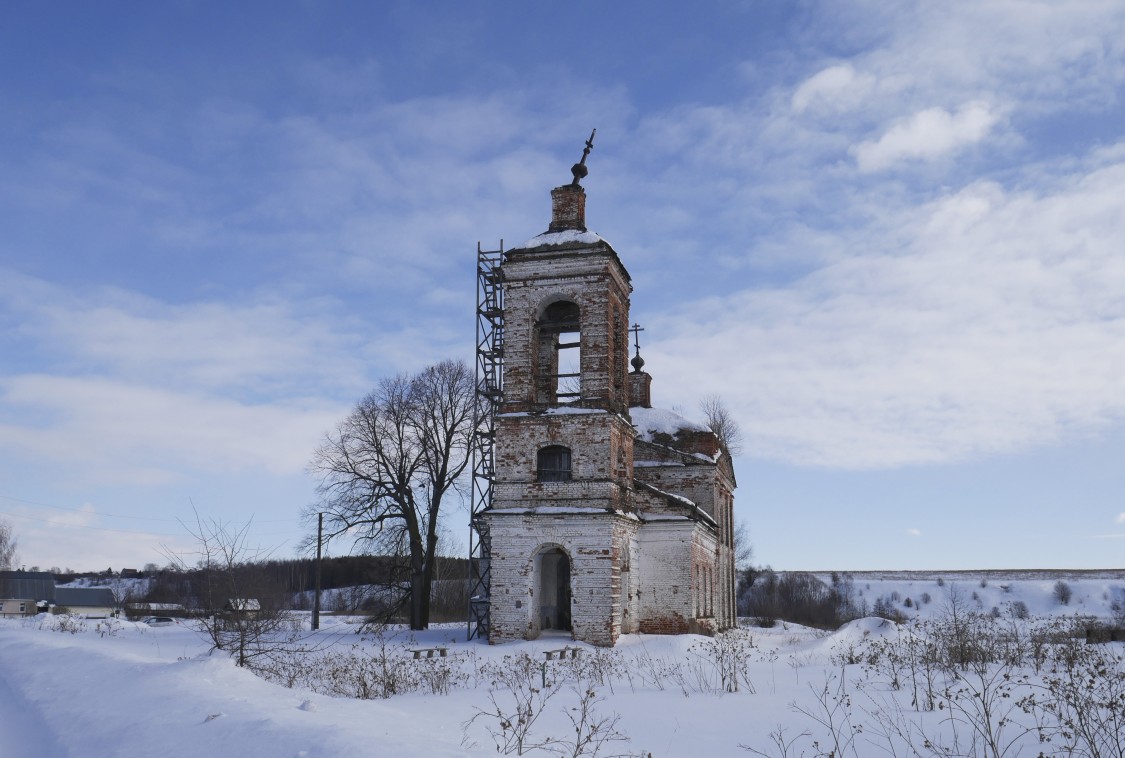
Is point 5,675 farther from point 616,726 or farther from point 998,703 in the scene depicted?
point 998,703

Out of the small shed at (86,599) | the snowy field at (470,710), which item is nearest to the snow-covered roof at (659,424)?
the snowy field at (470,710)

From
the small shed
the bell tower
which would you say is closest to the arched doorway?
the bell tower

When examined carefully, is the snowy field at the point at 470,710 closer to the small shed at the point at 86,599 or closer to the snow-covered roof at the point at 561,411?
the snow-covered roof at the point at 561,411

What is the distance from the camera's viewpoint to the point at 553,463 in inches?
777

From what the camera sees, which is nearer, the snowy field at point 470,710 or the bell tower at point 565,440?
the snowy field at point 470,710

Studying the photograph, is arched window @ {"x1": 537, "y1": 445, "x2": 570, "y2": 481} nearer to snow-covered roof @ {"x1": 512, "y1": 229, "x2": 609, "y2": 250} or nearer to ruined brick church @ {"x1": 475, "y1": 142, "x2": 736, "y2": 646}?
ruined brick church @ {"x1": 475, "y1": 142, "x2": 736, "y2": 646}

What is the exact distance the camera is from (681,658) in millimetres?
15891

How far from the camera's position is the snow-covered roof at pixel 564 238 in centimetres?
2014

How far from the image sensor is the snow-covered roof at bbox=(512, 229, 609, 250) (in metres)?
20.1

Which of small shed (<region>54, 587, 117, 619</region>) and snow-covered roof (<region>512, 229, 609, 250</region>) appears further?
small shed (<region>54, 587, 117, 619</region>)

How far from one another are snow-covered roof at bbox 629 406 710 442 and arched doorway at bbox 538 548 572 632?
5.76 m

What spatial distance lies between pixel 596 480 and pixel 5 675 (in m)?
11.2

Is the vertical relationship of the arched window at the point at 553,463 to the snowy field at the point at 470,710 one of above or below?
above

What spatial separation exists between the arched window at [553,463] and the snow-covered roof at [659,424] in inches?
303
